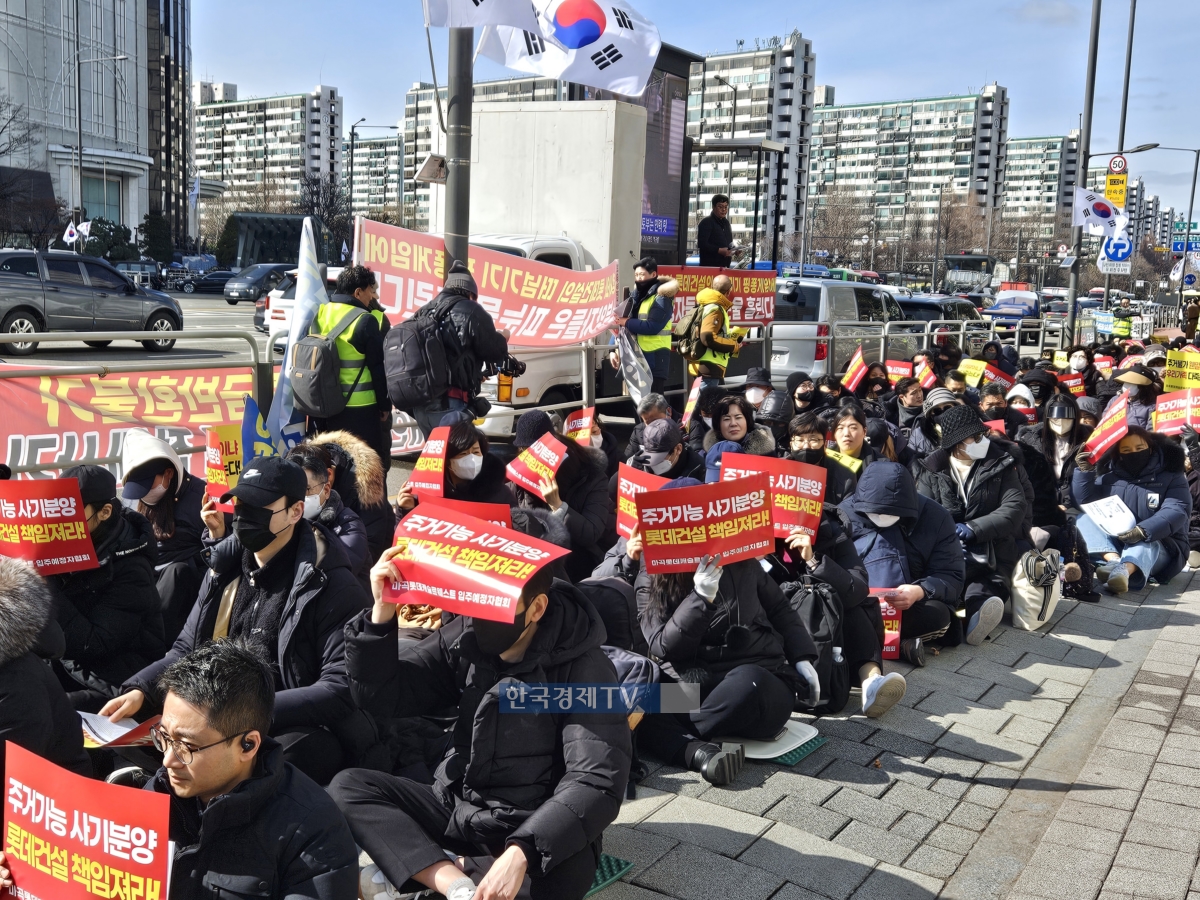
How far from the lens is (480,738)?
3.34 metres

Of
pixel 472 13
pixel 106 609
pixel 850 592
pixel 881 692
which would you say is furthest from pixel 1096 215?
pixel 106 609

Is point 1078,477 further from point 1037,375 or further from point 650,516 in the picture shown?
point 650,516

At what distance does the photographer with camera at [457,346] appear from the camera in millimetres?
7266

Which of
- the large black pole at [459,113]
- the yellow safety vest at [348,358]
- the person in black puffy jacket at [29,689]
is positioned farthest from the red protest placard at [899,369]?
the person in black puffy jacket at [29,689]

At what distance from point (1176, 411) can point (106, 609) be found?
8808mm

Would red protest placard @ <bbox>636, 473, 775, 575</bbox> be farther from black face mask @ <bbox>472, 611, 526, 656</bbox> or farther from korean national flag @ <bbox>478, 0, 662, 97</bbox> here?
korean national flag @ <bbox>478, 0, 662, 97</bbox>

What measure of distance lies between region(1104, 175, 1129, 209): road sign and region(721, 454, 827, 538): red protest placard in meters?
21.9

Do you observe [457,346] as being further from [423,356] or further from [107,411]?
[107,411]

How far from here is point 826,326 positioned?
14211 mm

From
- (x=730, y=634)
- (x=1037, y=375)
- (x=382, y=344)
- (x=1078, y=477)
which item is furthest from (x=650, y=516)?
(x=1037, y=375)

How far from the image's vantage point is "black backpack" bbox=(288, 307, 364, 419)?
720cm

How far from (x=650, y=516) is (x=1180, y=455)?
5.72m

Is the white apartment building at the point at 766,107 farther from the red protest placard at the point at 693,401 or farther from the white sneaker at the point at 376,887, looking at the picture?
the white sneaker at the point at 376,887

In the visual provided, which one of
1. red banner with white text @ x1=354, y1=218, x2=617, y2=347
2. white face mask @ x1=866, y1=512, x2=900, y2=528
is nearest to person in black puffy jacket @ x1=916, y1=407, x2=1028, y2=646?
white face mask @ x1=866, y1=512, x2=900, y2=528
